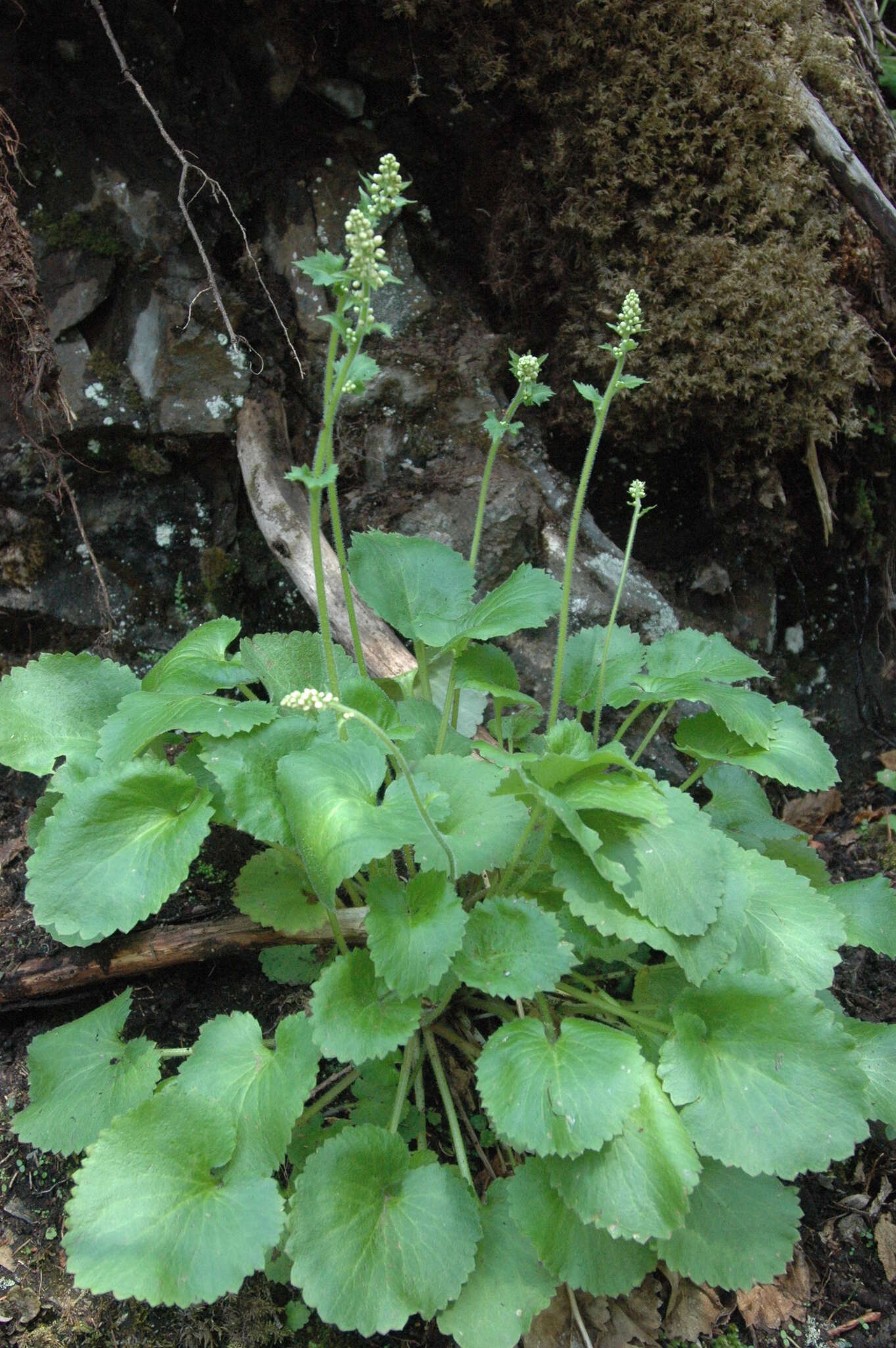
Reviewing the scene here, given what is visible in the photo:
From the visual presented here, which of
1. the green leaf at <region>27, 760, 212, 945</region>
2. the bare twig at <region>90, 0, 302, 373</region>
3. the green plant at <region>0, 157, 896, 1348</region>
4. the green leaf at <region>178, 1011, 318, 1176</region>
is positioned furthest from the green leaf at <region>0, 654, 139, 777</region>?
the bare twig at <region>90, 0, 302, 373</region>

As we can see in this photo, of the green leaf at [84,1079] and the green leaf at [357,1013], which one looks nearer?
the green leaf at [357,1013]

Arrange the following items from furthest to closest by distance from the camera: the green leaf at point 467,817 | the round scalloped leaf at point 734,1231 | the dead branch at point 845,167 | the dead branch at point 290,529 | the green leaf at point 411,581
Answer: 1. the dead branch at point 845,167
2. the dead branch at point 290,529
3. the green leaf at point 411,581
4. the green leaf at point 467,817
5. the round scalloped leaf at point 734,1231

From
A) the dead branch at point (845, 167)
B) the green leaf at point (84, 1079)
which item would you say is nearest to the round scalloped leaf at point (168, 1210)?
the green leaf at point (84, 1079)

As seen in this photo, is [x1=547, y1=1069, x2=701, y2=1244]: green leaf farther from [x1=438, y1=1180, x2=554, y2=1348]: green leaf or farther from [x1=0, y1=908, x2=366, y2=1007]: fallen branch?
[x1=0, y1=908, x2=366, y2=1007]: fallen branch

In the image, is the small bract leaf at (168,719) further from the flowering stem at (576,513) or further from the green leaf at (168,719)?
the flowering stem at (576,513)

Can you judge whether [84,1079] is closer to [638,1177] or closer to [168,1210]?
[168,1210]

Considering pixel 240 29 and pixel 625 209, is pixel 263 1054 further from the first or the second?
pixel 240 29

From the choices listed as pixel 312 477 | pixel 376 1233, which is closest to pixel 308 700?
pixel 312 477

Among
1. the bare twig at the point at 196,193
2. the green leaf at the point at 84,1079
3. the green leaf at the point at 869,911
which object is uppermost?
the bare twig at the point at 196,193
